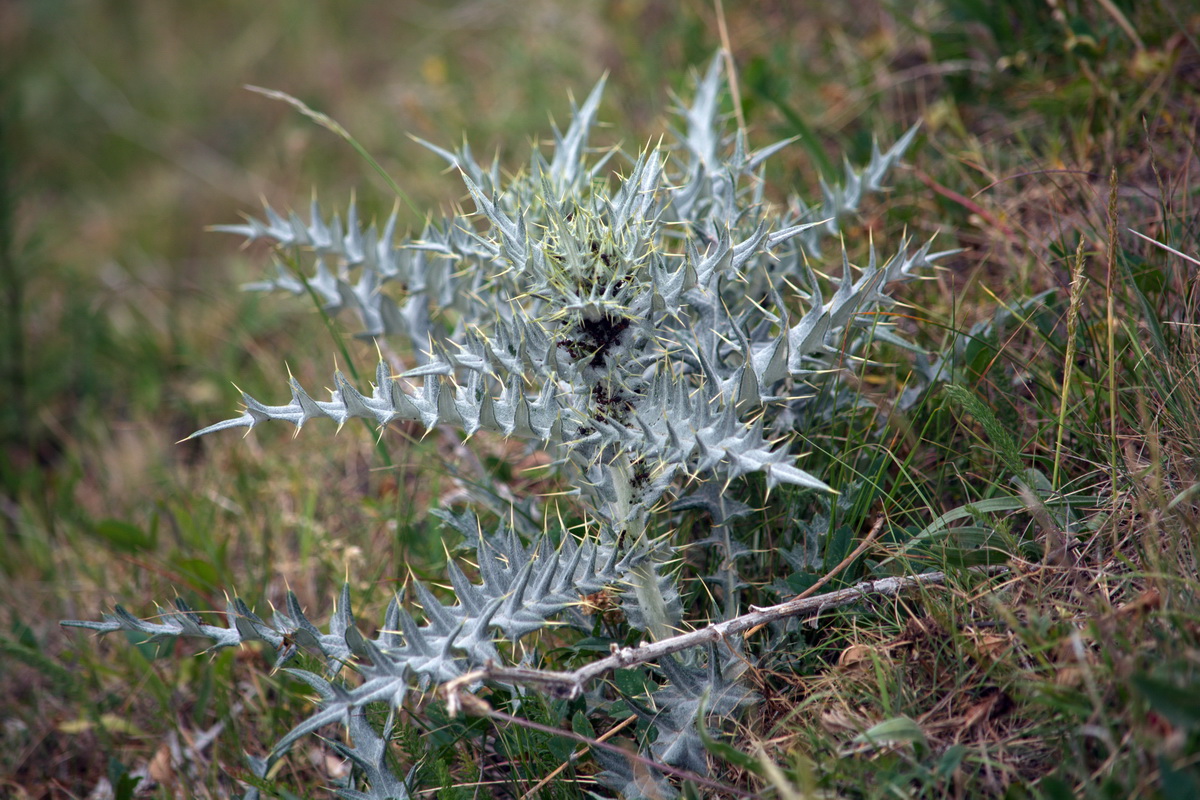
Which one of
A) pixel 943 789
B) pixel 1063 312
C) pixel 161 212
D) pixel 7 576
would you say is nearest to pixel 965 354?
pixel 1063 312

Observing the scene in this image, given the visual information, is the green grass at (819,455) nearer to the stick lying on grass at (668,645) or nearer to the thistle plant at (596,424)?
the stick lying on grass at (668,645)

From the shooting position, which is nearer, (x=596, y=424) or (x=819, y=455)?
(x=596, y=424)

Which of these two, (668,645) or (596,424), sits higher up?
(596,424)

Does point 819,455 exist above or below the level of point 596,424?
below

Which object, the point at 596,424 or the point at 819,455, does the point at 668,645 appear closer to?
the point at 596,424

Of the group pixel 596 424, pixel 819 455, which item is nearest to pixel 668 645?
pixel 596 424

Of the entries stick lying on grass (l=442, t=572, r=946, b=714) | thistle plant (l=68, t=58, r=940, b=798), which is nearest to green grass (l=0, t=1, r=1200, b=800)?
stick lying on grass (l=442, t=572, r=946, b=714)

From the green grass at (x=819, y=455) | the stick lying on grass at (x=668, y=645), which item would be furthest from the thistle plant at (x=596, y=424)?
the green grass at (x=819, y=455)

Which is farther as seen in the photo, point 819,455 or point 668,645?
point 819,455

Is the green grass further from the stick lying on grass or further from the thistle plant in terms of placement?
the thistle plant
